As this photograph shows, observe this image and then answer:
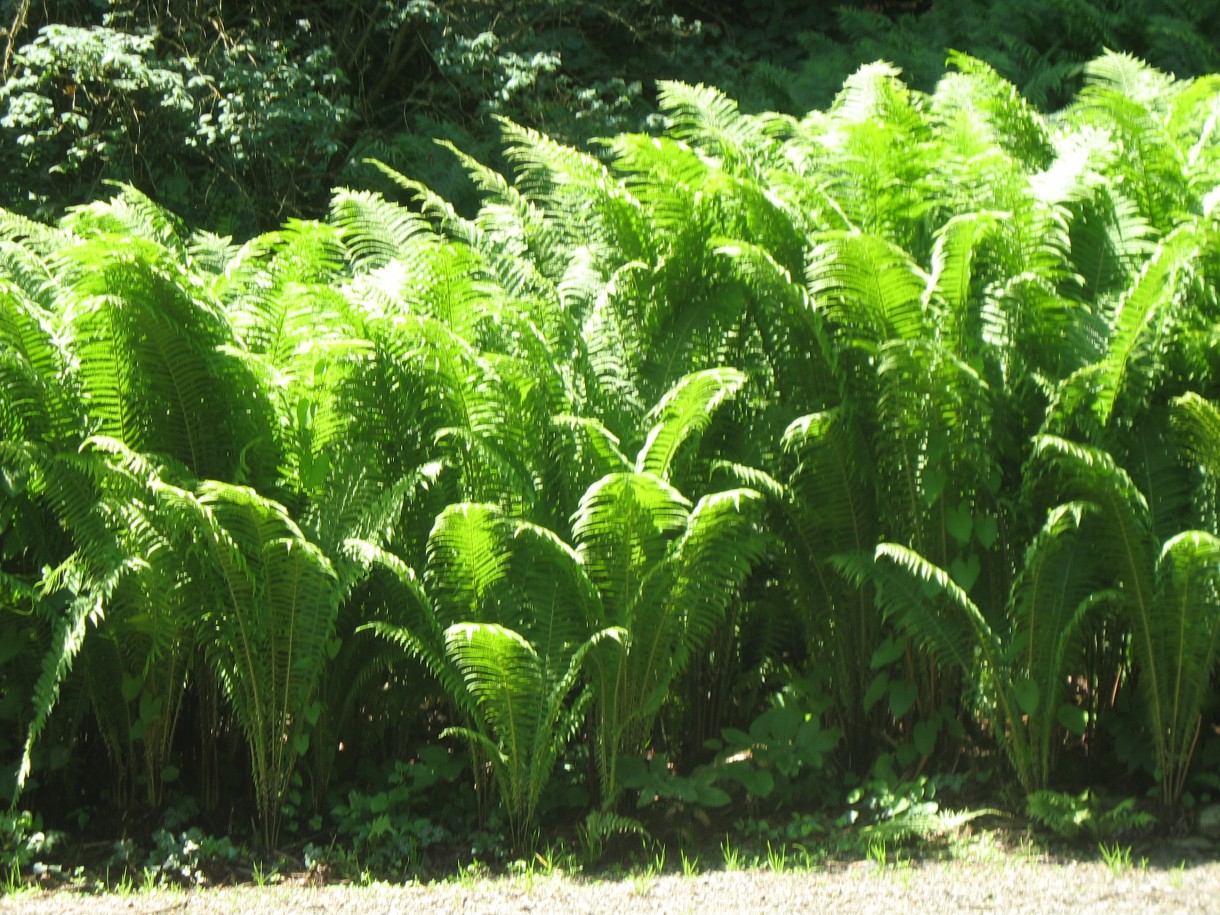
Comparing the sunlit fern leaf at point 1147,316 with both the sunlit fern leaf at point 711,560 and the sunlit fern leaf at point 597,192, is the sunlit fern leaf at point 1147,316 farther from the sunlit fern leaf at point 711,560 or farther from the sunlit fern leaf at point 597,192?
the sunlit fern leaf at point 597,192

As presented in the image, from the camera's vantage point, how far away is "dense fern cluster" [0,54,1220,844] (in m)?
3.68

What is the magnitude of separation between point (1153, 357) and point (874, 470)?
0.83m

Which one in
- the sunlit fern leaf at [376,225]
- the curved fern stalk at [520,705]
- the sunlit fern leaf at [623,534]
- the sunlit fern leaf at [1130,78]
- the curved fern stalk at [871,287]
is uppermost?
the sunlit fern leaf at [1130,78]

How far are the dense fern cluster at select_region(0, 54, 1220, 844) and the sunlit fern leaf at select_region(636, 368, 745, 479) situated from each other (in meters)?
0.01

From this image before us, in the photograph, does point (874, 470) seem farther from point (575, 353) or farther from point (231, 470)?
point (231, 470)

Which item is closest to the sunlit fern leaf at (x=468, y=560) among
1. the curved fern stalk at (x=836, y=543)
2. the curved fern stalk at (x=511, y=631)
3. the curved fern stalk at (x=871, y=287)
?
the curved fern stalk at (x=511, y=631)

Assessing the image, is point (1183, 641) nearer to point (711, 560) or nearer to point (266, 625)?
point (711, 560)

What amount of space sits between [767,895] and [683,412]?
4.20ft

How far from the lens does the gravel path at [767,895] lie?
3.18 meters

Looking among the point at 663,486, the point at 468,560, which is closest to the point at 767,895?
the point at 663,486

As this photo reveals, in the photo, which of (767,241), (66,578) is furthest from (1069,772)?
(66,578)

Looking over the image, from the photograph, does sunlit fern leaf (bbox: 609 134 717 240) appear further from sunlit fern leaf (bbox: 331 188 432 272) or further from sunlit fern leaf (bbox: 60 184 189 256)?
sunlit fern leaf (bbox: 60 184 189 256)

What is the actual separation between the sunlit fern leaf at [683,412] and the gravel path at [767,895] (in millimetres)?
1119

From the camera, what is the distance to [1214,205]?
3863 mm
